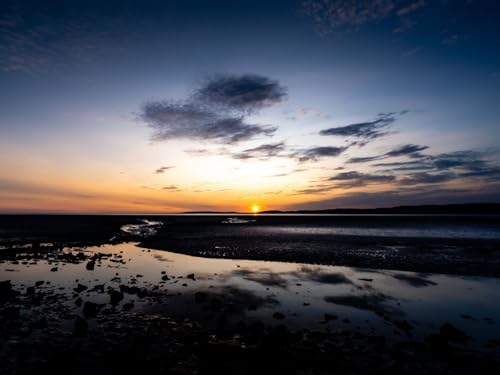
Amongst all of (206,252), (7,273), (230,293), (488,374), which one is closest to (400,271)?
(230,293)

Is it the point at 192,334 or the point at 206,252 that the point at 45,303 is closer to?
the point at 192,334

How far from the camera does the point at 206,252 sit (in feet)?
129

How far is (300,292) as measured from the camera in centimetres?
1955

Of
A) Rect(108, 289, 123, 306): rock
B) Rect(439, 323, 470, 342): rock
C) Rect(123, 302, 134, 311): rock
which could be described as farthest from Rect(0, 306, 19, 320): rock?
Rect(439, 323, 470, 342): rock

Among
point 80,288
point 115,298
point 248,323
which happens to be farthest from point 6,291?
point 248,323

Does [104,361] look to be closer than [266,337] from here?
Yes

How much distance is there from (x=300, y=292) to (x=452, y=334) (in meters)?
8.81

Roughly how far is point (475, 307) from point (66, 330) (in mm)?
20704

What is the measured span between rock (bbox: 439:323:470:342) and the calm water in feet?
1.42

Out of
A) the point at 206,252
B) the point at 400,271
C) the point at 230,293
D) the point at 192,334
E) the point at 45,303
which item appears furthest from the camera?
the point at 206,252

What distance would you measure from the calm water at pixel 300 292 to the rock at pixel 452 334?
431 millimetres

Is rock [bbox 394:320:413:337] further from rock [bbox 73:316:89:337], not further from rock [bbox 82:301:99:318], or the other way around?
rock [bbox 82:301:99:318]

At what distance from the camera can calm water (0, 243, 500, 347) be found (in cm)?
1442

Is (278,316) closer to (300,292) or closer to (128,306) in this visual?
(300,292)
